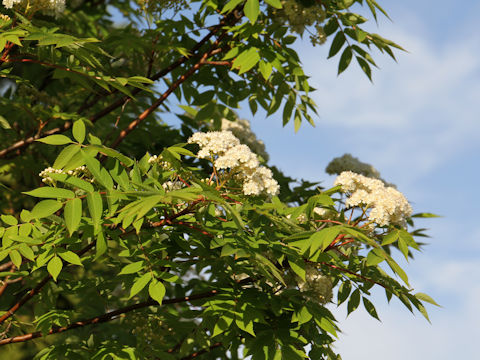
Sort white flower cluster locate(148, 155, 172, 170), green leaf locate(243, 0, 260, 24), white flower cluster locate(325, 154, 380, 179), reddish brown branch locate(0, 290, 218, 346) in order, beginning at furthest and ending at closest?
white flower cluster locate(325, 154, 380, 179)
green leaf locate(243, 0, 260, 24)
reddish brown branch locate(0, 290, 218, 346)
white flower cluster locate(148, 155, 172, 170)

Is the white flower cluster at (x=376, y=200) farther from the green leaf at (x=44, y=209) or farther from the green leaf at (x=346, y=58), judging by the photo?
the green leaf at (x=44, y=209)

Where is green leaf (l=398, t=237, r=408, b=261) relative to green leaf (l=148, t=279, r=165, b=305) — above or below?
above

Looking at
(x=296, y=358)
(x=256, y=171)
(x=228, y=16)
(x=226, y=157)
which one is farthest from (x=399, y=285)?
(x=228, y=16)

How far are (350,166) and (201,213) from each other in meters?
2.51

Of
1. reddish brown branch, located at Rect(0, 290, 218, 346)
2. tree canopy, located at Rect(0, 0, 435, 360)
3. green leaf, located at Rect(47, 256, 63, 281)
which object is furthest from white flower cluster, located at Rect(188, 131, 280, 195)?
green leaf, located at Rect(47, 256, 63, 281)

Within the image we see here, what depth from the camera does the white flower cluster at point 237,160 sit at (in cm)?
313

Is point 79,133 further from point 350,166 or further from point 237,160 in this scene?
point 350,166

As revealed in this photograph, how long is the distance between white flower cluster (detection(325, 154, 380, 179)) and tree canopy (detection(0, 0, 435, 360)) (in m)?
0.02

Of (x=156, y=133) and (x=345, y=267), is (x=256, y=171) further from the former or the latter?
(x=156, y=133)

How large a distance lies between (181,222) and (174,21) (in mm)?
2157

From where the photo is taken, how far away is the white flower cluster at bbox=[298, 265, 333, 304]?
142 inches

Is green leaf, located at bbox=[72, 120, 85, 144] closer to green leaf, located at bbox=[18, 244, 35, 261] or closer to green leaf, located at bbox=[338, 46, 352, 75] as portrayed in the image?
green leaf, located at bbox=[18, 244, 35, 261]

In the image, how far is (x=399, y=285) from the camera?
3.33 m

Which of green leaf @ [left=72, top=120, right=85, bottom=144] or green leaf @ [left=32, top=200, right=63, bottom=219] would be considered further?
green leaf @ [left=72, top=120, right=85, bottom=144]
